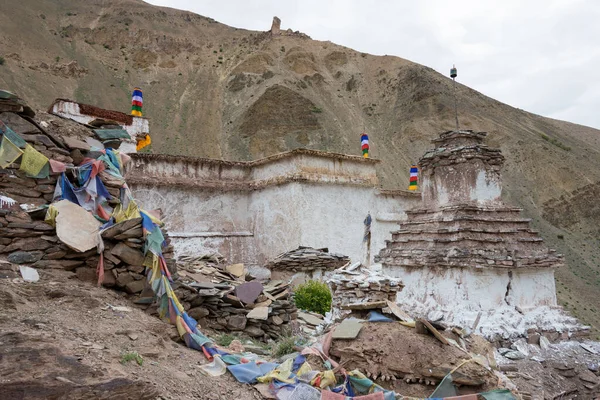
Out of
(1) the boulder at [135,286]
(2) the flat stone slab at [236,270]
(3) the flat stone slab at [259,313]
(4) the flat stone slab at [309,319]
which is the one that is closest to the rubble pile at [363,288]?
(4) the flat stone slab at [309,319]

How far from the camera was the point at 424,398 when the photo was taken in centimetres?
511

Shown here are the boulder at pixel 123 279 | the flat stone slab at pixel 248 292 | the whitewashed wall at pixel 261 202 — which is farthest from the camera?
the whitewashed wall at pixel 261 202

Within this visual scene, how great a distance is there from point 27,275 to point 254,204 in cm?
1205

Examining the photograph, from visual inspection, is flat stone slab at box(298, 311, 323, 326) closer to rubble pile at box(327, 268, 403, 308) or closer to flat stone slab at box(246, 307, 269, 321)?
rubble pile at box(327, 268, 403, 308)

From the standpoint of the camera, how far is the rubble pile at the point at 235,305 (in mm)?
7992

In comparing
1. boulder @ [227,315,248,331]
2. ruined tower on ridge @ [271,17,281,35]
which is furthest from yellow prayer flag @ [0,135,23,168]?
ruined tower on ridge @ [271,17,281,35]

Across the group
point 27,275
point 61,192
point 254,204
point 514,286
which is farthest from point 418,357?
point 254,204

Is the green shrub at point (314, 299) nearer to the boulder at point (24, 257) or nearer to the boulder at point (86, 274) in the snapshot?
the boulder at point (86, 274)

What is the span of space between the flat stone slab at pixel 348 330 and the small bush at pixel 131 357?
2.43 m

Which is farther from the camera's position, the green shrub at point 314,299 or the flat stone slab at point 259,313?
the green shrub at point 314,299

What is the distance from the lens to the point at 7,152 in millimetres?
6336

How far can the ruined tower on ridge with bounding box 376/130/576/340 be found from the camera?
1030cm

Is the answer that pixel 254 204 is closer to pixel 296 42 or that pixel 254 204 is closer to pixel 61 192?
pixel 61 192

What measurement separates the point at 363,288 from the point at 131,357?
571 cm
